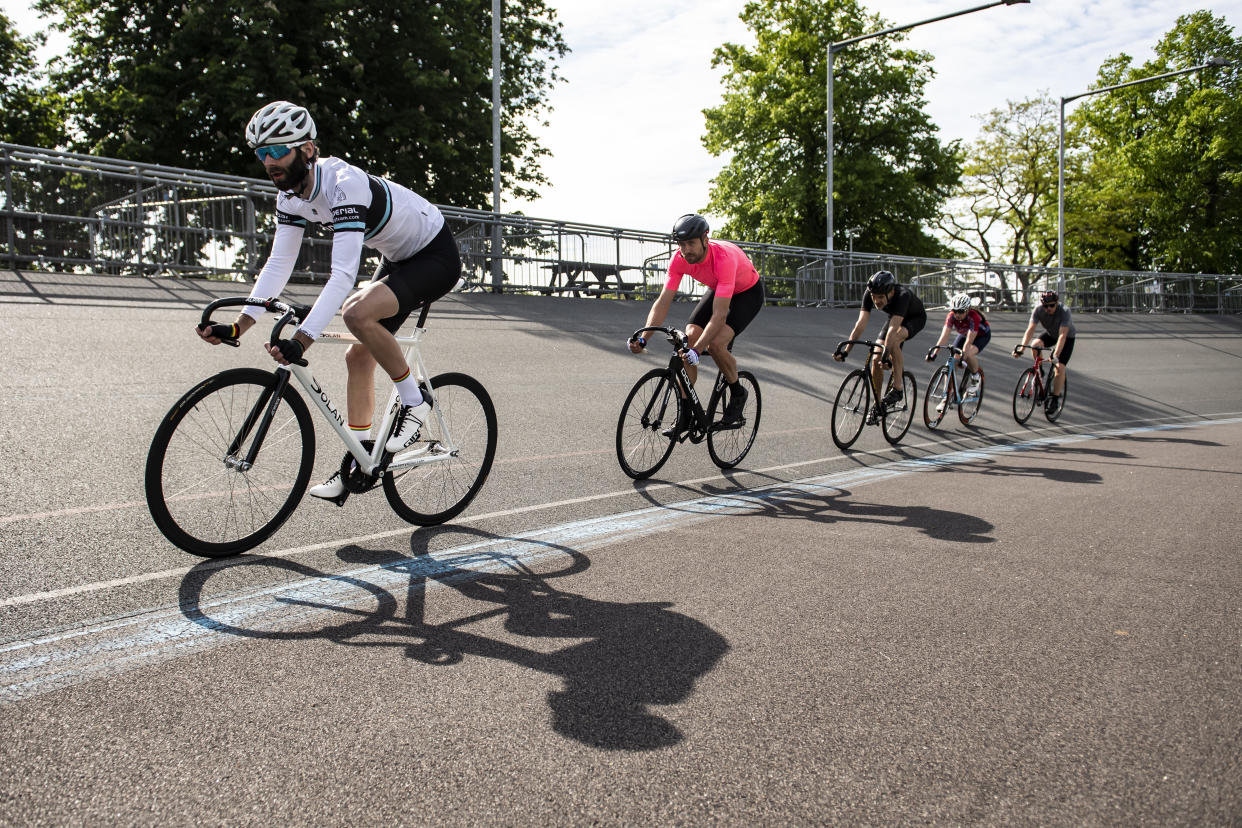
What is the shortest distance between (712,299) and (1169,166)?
46.6 meters

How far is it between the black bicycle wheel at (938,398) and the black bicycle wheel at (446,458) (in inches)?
290

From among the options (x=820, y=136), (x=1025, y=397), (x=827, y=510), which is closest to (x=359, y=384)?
(x=827, y=510)

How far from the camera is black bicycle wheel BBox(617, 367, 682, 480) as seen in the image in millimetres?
6984


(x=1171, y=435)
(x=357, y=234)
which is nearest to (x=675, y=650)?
(x=357, y=234)

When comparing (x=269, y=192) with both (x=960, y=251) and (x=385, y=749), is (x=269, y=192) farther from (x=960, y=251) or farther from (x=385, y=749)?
(x=960, y=251)

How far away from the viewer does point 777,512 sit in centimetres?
611

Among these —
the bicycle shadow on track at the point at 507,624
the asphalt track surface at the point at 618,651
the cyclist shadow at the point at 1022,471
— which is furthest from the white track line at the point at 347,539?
the cyclist shadow at the point at 1022,471

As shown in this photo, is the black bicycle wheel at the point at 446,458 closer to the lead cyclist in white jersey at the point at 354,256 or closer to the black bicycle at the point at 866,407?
the lead cyclist in white jersey at the point at 354,256

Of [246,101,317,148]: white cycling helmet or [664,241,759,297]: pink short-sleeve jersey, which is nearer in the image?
[246,101,317,148]: white cycling helmet

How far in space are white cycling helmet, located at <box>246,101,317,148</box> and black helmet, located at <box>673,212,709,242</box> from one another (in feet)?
10.5

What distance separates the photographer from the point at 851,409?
9477 mm

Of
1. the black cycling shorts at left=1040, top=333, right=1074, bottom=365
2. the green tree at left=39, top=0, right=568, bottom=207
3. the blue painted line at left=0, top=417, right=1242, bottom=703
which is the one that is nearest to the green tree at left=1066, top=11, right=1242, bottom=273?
the green tree at left=39, top=0, right=568, bottom=207

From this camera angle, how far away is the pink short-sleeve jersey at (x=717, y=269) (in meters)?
7.23

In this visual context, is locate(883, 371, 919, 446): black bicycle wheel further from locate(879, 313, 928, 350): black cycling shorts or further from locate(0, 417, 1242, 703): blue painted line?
locate(0, 417, 1242, 703): blue painted line
